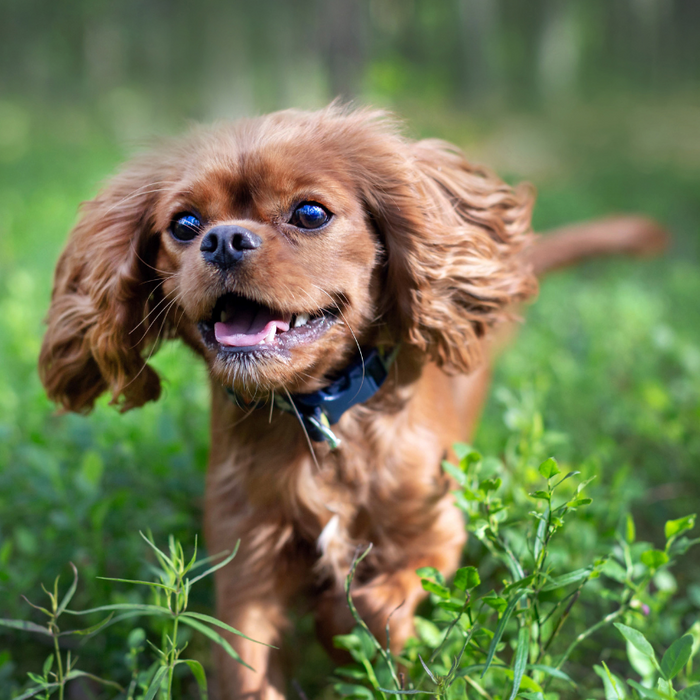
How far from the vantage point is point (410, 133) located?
6.89ft

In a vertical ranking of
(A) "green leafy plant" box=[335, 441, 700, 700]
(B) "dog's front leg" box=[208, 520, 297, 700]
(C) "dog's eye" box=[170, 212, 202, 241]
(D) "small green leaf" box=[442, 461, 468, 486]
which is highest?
(C) "dog's eye" box=[170, 212, 202, 241]

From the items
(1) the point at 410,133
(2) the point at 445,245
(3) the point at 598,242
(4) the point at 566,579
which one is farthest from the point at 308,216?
(3) the point at 598,242

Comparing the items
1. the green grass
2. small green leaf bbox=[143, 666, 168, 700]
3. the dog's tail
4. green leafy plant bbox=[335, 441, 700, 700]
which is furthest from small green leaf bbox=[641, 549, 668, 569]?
the dog's tail

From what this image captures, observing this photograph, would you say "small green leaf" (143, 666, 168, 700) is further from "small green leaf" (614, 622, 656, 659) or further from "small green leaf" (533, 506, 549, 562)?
"small green leaf" (614, 622, 656, 659)

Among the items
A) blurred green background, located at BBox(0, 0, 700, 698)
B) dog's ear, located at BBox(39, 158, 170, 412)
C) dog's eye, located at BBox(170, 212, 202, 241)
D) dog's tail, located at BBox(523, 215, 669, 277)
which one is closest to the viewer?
dog's eye, located at BBox(170, 212, 202, 241)

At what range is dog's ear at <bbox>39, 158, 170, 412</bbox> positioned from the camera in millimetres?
1919

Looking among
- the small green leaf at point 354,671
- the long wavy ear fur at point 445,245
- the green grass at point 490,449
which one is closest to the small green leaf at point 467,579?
the small green leaf at point 354,671

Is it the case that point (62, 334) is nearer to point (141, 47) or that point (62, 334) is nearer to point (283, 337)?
point (283, 337)

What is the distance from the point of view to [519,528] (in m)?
2.31

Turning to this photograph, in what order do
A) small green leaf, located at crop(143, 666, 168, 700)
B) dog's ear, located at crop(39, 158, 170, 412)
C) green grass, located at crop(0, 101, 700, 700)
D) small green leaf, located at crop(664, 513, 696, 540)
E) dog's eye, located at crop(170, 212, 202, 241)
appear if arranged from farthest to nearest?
green grass, located at crop(0, 101, 700, 700) → dog's ear, located at crop(39, 158, 170, 412) → dog's eye, located at crop(170, 212, 202, 241) → small green leaf, located at crop(664, 513, 696, 540) → small green leaf, located at crop(143, 666, 168, 700)

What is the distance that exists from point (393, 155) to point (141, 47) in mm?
31986

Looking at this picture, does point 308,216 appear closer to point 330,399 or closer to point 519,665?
point 330,399

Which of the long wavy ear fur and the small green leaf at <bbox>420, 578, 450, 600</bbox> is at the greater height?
the long wavy ear fur

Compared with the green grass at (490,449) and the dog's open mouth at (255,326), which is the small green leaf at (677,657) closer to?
the green grass at (490,449)
